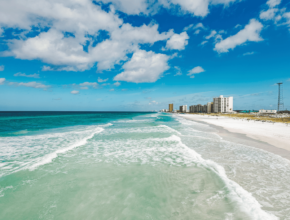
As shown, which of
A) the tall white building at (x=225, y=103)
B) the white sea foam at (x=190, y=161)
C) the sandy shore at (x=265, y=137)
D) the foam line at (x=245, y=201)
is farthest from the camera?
the tall white building at (x=225, y=103)

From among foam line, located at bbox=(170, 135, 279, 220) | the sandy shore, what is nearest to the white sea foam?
foam line, located at bbox=(170, 135, 279, 220)

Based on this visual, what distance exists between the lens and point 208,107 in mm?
187250

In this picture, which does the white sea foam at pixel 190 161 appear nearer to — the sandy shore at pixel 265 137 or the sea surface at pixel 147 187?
the sea surface at pixel 147 187

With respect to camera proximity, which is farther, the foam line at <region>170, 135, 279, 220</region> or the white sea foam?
the white sea foam

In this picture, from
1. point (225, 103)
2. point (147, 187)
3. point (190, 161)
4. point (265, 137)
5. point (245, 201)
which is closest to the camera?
point (245, 201)

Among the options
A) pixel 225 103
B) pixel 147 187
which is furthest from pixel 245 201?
pixel 225 103

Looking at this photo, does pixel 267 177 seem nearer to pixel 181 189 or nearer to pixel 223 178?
pixel 223 178

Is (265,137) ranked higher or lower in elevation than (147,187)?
higher

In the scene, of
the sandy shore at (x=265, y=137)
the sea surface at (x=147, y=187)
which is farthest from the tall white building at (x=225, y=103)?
the sea surface at (x=147, y=187)

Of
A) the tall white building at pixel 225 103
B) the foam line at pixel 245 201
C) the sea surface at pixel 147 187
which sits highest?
the tall white building at pixel 225 103

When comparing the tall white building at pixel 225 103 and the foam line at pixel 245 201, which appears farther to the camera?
the tall white building at pixel 225 103

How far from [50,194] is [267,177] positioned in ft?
30.1

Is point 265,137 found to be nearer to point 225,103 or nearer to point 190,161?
point 190,161

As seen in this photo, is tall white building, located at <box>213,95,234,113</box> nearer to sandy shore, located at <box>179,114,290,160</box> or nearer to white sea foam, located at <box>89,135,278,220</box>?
sandy shore, located at <box>179,114,290,160</box>
